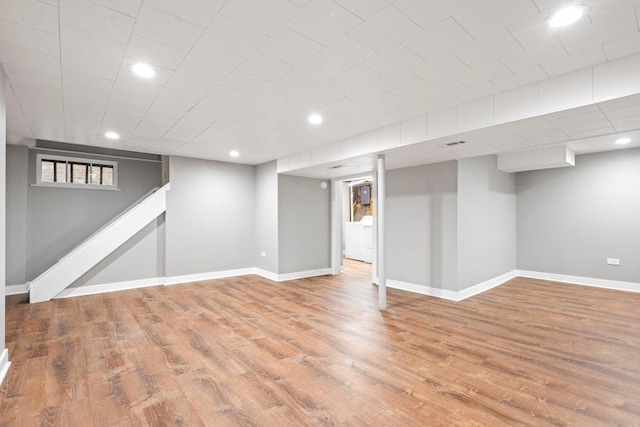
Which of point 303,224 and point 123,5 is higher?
point 123,5

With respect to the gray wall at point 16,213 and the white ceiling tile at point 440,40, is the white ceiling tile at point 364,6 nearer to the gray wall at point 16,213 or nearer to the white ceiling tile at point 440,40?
the white ceiling tile at point 440,40

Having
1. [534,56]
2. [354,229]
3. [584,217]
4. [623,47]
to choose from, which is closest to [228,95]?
[534,56]

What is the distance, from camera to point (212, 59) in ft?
8.17

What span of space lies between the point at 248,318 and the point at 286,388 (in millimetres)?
1852

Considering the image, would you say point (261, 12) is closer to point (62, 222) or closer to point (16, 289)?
point (62, 222)

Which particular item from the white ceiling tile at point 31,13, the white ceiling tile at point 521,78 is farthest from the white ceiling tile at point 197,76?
the white ceiling tile at point 521,78

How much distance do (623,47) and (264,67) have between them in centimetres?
278

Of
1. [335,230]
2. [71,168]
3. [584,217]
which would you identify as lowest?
[335,230]

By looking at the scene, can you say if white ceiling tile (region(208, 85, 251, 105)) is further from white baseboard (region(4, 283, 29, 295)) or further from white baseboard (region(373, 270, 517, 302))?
white baseboard (region(4, 283, 29, 295))

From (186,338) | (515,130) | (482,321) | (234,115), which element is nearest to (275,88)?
(234,115)

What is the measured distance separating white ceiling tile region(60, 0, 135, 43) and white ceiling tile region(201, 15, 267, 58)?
493 millimetres

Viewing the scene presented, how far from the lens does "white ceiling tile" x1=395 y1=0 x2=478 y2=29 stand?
182 centimetres

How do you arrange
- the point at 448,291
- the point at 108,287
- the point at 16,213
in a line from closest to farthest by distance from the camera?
the point at 448,291, the point at 16,213, the point at 108,287

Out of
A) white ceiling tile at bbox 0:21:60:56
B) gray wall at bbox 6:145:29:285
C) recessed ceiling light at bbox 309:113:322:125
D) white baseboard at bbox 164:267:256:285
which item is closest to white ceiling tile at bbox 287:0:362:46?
recessed ceiling light at bbox 309:113:322:125
